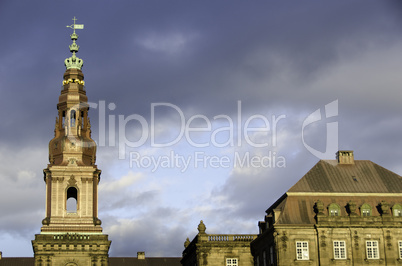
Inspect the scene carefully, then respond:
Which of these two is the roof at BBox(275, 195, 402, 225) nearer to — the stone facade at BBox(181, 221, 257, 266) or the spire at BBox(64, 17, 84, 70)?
the stone facade at BBox(181, 221, 257, 266)

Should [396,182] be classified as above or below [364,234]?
above

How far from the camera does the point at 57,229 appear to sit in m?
113

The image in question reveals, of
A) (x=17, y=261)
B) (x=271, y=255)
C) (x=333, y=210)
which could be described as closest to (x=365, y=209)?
(x=333, y=210)

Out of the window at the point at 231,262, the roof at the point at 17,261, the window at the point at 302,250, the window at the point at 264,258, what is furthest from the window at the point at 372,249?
the roof at the point at 17,261

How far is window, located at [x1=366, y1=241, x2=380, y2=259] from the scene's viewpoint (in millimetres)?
92750

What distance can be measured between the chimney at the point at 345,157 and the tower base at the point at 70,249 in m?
32.3

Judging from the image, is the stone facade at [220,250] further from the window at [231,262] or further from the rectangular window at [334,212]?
the rectangular window at [334,212]

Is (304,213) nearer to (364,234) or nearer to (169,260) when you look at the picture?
(364,234)

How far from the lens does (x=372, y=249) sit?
92938 mm

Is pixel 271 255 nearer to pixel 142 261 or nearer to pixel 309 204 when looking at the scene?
pixel 309 204

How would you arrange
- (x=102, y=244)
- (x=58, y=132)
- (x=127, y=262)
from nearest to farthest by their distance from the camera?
(x=102, y=244), (x=58, y=132), (x=127, y=262)

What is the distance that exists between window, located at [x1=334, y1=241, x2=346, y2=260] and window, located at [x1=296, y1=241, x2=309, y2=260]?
3070 millimetres

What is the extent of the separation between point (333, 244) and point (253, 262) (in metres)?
14.1

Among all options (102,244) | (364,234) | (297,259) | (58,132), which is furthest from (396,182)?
(58,132)
